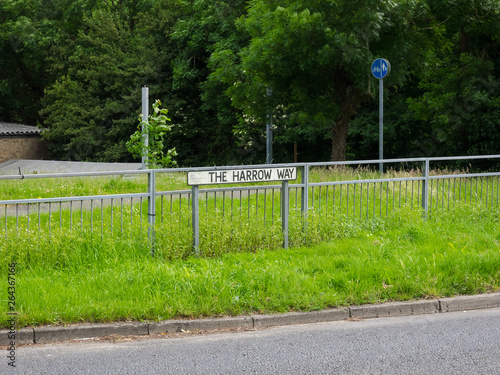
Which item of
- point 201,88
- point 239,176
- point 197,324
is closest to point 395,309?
point 197,324

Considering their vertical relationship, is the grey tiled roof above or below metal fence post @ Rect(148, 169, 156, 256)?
above

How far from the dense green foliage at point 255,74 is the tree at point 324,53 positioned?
5cm

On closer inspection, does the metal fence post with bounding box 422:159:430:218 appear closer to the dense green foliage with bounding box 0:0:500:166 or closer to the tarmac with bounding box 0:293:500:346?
the tarmac with bounding box 0:293:500:346

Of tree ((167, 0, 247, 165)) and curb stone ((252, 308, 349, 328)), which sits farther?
tree ((167, 0, 247, 165))

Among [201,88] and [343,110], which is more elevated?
[201,88]

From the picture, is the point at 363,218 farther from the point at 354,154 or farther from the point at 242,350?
the point at 354,154

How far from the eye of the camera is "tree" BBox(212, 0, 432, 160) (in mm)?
20938

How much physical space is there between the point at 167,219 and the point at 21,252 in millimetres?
1846

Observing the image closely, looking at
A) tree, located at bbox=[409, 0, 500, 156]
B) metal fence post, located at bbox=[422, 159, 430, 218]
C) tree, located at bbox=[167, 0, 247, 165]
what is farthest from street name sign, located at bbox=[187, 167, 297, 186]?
tree, located at bbox=[167, 0, 247, 165]

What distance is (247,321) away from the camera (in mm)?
5957

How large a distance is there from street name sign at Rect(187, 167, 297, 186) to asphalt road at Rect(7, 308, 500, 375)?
2.45 meters

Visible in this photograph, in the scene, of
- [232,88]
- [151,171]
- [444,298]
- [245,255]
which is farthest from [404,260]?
[232,88]

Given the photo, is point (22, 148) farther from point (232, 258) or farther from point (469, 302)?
point (469, 302)

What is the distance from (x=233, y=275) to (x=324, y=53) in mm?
15254
